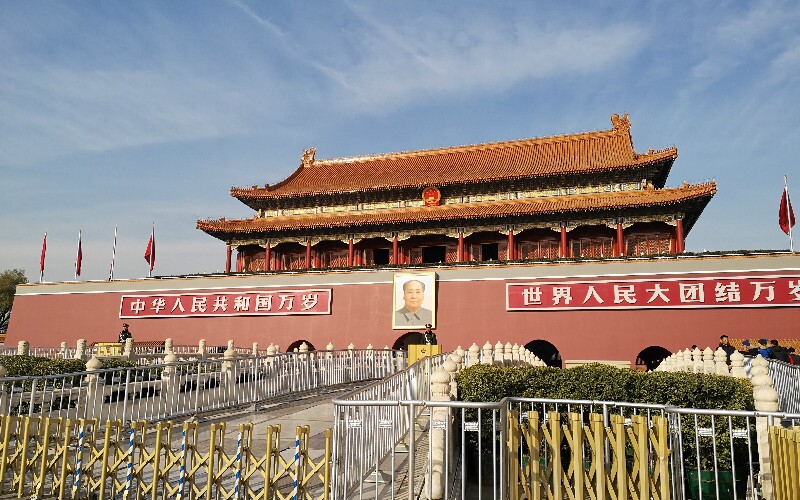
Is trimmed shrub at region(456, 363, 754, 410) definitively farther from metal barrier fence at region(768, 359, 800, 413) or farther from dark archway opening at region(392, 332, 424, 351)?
dark archway opening at region(392, 332, 424, 351)

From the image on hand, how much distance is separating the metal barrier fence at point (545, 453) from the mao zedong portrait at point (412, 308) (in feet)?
50.1

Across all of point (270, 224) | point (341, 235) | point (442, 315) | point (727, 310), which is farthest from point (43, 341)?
point (727, 310)

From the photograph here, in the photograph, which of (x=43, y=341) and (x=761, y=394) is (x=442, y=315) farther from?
(x=43, y=341)

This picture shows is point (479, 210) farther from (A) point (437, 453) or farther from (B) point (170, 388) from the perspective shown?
(A) point (437, 453)

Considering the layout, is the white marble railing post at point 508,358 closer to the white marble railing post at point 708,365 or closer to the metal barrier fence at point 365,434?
the white marble railing post at point 708,365

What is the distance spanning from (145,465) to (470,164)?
87.3 feet

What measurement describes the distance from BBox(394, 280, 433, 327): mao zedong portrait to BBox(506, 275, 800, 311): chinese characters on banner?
3478mm

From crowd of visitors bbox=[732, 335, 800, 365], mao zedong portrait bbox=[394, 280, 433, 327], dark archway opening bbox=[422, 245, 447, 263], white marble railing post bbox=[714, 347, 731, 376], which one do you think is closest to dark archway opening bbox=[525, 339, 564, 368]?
mao zedong portrait bbox=[394, 280, 433, 327]

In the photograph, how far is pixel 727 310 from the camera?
19.3 meters

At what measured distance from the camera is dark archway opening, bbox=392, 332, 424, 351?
2352 cm

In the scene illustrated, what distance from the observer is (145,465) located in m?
6.00

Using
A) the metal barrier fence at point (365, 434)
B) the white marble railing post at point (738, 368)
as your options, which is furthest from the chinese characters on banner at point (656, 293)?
the metal barrier fence at point (365, 434)

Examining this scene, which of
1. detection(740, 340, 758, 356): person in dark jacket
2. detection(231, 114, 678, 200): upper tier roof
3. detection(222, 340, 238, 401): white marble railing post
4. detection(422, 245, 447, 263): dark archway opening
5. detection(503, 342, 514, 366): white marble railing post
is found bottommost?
detection(222, 340, 238, 401): white marble railing post

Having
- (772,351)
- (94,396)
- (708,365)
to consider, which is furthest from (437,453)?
(772,351)
